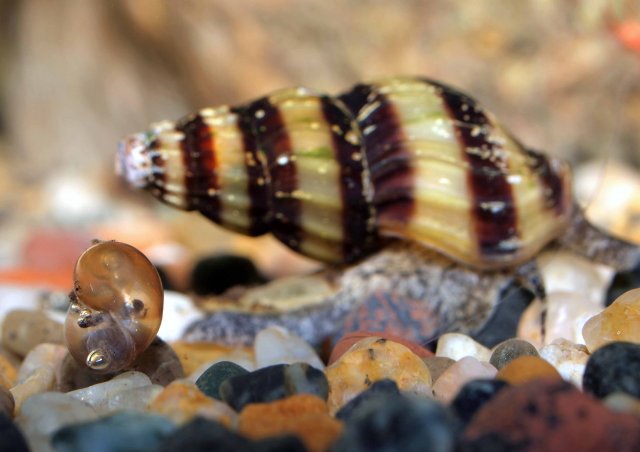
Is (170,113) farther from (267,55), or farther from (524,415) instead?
(524,415)

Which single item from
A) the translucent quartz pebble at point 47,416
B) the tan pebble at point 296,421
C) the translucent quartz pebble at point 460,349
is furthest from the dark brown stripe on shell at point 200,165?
the tan pebble at point 296,421

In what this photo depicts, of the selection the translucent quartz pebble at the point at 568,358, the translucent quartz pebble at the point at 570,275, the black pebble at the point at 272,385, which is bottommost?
the translucent quartz pebble at the point at 570,275

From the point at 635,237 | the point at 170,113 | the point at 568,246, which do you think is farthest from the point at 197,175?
the point at 170,113

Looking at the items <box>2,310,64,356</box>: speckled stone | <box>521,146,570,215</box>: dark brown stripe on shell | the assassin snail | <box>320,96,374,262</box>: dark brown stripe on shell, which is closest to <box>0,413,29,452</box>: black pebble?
<box>2,310,64,356</box>: speckled stone

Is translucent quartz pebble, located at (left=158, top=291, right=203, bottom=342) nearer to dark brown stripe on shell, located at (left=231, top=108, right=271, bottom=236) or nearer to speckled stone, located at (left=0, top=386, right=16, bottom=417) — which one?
dark brown stripe on shell, located at (left=231, top=108, right=271, bottom=236)

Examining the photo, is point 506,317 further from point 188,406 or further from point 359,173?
point 188,406

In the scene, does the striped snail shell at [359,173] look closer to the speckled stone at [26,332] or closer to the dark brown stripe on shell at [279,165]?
the dark brown stripe on shell at [279,165]

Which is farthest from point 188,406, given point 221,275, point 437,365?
point 221,275
